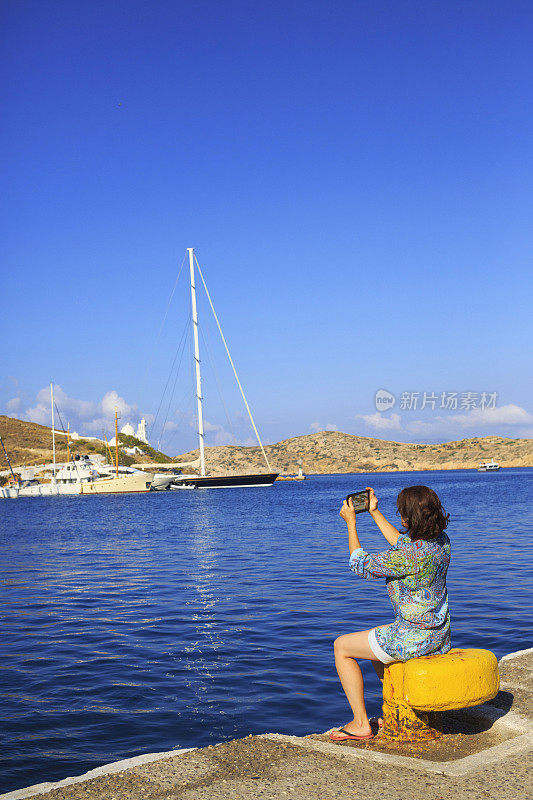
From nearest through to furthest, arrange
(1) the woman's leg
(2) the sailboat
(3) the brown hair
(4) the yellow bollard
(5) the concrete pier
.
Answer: (5) the concrete pier
(4) the yellow bollard
(3) the brown hair
(1) the woman's leg
(2) the sailboat

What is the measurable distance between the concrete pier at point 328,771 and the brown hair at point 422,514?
1455 mm

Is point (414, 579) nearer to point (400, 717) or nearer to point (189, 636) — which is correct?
point (400, 717)

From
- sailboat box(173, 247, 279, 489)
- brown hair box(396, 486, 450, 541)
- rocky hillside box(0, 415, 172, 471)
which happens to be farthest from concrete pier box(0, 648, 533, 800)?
rocky hillside box(0, 415, 172, 471)

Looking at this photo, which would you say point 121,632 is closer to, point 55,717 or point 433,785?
point 55,717

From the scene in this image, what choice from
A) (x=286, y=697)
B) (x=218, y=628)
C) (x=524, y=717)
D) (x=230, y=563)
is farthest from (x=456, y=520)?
(x=524, y=717)

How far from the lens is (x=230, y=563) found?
2153cm

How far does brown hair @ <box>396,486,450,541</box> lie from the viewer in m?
4.81

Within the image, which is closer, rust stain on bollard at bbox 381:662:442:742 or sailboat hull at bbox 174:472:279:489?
rust stain on bollard at bbox 381:662:442:742

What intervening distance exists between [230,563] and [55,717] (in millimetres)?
13672

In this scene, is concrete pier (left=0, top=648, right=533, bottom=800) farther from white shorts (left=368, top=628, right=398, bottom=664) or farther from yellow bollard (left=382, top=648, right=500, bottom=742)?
white shorts (left=368, top=628, right=398, bottom=664)

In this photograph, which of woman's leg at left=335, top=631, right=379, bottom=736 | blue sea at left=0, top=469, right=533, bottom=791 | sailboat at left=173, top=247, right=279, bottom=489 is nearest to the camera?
woman's leg at left=335, top=631, right=379, bottom=736

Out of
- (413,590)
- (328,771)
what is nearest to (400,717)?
(328,771)

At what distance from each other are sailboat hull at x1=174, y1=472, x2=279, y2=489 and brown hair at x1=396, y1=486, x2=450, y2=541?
76.6 m

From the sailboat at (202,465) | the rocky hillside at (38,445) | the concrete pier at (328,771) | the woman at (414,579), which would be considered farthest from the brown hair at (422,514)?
the rocky hillside at (38,445)
